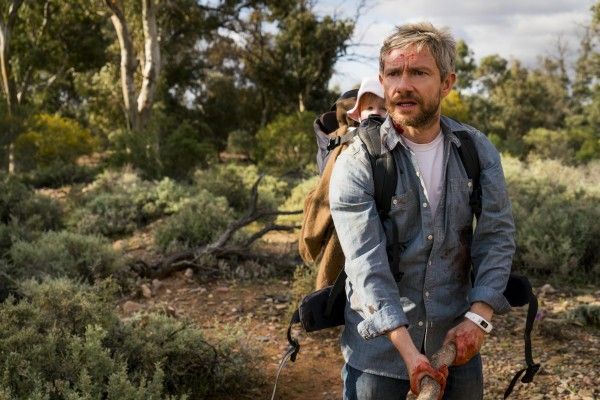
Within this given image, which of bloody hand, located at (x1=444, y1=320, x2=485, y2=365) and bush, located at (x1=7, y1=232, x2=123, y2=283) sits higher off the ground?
bloody hand, located at (x1=444, y1=320, x2=485, y2=365)

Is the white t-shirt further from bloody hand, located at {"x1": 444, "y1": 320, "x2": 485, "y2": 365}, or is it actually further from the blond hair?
bloody hand, located at {"x1": 444, "y1": 320, "x2": 485, "y2": 365}

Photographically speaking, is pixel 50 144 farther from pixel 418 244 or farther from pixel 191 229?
pixel 418 244

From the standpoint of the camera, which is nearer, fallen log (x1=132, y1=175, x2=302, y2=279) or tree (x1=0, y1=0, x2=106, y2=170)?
fallen log (x1=132, y1=175, x2=302, y2=279)

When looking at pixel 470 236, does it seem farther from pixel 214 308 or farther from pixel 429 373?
pixel 214 308

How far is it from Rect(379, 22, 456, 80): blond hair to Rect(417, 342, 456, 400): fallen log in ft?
2.53

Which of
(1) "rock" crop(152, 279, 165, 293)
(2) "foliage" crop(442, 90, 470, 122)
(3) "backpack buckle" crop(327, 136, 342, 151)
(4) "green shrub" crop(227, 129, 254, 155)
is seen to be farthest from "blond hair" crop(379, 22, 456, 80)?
(2) "foliage" crop(442, 90, 470, 122)

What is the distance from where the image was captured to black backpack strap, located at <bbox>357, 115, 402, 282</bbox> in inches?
71.3

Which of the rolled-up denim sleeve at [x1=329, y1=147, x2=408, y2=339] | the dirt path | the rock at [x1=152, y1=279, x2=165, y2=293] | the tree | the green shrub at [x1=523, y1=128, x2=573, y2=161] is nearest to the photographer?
the rolled-up denim sleeve at [x1=329, y1=147, x2=408, y2=339]

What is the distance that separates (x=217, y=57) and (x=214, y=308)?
2332 cm

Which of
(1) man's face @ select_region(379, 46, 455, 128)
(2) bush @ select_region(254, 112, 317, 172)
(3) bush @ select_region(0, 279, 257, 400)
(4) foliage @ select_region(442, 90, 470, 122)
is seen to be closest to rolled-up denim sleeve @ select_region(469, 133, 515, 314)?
(1) man's face @ select_region(379, 46, 455, 128)

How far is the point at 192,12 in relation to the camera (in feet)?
66.0

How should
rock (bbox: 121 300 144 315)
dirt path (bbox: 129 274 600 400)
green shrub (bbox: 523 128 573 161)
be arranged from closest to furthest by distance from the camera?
dirt path (bbox: 129 274 600 400) < rock (bbox: 121 300 144 315) < green shrub (bbox: 523 128 573 161)

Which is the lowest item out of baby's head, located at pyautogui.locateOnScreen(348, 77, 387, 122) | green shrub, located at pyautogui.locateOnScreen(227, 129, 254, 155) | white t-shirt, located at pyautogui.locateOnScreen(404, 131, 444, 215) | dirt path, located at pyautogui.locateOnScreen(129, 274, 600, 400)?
dirt path, located at pyautogui.locateOnScreen(129, 274, 600, 400)

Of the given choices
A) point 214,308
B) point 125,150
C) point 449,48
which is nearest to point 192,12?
point 125,150
